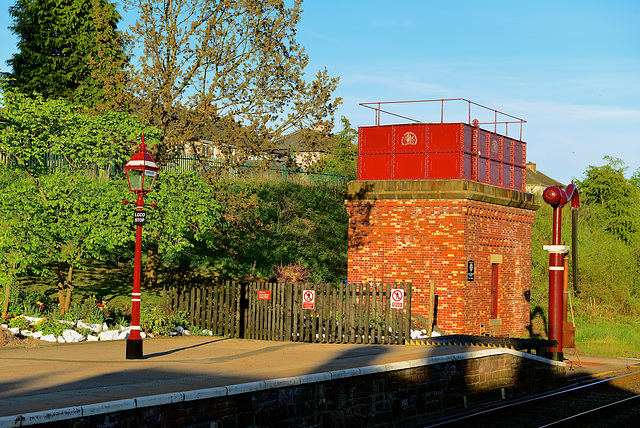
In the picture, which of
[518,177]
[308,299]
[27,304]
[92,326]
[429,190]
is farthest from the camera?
[518,177]

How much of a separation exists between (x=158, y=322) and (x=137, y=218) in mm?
5924

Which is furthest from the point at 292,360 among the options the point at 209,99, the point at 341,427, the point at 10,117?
the point at 209,99

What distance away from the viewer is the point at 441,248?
2312cm

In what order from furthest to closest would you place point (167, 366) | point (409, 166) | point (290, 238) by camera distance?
point (290, 238)
point (409, 166)
point (167, 366)

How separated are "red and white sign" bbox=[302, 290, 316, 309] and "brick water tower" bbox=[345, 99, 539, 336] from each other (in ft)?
16.8

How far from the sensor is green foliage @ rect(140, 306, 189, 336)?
19.5m

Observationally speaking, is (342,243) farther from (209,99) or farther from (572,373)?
(572,373)

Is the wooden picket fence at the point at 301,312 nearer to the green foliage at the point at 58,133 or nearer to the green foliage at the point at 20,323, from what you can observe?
the green foliage at the point at 20,323

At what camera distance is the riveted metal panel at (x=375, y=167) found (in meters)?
25.1

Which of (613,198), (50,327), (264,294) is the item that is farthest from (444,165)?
(613,198)

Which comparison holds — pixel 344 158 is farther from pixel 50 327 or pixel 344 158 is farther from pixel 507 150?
pixel 50 327

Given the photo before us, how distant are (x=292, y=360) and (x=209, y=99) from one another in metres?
11.6

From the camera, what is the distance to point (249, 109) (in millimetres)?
24625

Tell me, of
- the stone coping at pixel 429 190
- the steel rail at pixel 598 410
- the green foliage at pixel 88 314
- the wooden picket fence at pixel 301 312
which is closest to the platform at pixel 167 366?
the wooden picket fence at pixel 301 312
